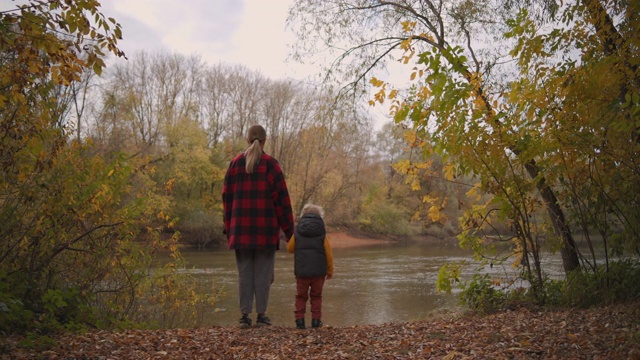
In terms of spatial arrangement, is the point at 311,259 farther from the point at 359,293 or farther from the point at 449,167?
the point at 359,293

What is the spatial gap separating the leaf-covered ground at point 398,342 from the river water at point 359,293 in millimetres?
3971

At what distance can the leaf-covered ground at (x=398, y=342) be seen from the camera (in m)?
3.94

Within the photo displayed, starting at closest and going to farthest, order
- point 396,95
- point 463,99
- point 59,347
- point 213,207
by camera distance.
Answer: point 59,347, point 463,99, point 396,95, point 213,207

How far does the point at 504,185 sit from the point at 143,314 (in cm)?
534

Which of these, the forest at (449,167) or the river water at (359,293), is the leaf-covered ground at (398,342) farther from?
the river water at (359,293)

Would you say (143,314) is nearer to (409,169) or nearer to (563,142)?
(409,169)

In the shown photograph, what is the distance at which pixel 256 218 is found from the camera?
18.5ft

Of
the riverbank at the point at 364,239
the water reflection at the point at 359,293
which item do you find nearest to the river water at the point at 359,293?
the water reflection at the point at 359,293

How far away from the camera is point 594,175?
5.71 meters

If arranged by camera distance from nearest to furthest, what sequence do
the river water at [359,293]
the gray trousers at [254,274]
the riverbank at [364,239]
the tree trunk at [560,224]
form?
the gray trousers at [254,274] → the tree trunk at [560,224] → the river water at [359,293] → the riverbank at [364,239]

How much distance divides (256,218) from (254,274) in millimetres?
627

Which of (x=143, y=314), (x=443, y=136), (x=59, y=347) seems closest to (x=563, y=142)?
(x=443, y=136)

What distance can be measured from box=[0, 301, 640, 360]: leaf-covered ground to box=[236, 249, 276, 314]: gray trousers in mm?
351

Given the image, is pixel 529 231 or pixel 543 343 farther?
pixel 529 231
